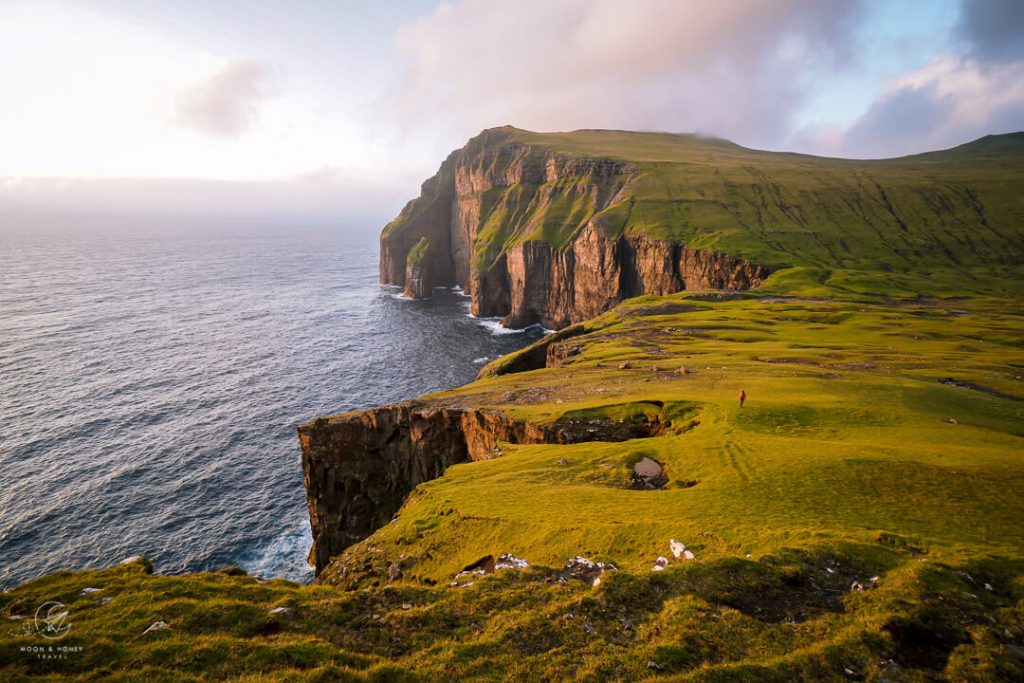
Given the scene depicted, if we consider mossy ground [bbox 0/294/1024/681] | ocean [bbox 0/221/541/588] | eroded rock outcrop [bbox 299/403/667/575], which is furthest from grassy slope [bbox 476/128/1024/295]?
eroded rock outcrop [bbox 299/403/667/575]

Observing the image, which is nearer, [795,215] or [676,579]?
[676,579]

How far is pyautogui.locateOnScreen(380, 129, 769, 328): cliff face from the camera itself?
128 m

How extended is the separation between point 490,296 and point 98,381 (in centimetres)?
10117

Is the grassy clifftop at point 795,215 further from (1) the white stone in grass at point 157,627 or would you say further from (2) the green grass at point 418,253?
(1) the white stone in grass at point 157,627

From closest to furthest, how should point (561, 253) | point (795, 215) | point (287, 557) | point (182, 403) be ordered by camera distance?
point (287, 557)
point (182, 403)
point (561, 253)
point (795, 215)

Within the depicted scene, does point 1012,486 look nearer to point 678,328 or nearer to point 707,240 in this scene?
point 678,328

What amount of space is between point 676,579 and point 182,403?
301 ft
